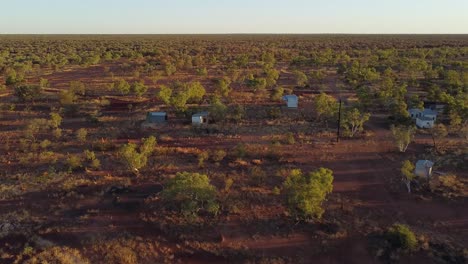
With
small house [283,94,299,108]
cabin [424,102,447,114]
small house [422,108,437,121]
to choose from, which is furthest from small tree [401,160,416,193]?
small house [283,94,299,108]

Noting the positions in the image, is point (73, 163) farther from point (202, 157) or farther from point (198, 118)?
point (198, 118)

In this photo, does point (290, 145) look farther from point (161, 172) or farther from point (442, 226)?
point (442, 226)

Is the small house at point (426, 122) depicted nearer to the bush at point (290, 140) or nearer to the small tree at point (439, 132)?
the small tree at point (439, 132)

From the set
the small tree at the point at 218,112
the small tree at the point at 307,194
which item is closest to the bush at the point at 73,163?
the small tree at the point at 218,112

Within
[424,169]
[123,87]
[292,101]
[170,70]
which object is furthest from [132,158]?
[170,70]

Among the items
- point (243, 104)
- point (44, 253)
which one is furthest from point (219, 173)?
point (243, 104)

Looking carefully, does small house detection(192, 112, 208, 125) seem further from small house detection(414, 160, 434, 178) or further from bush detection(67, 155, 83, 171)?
small house detection(414, 160, 434, 178)
